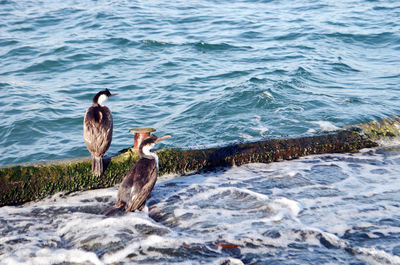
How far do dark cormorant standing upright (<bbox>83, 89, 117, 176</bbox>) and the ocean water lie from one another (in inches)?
15.9

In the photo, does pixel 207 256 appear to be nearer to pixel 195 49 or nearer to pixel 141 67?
pixel 141 67

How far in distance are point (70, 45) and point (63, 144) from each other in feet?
23.2

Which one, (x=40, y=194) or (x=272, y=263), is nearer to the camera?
(x=272, y=263)

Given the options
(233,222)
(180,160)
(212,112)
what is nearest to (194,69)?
(212,112)

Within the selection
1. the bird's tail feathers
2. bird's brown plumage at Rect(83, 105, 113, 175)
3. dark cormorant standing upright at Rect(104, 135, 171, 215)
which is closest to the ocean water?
dark cormorant standing upright at Rect(104, 135, 171, 215)

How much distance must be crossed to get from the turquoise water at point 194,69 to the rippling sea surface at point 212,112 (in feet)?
0.19

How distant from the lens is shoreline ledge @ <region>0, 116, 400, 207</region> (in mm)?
6234

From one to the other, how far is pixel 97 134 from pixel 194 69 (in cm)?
836

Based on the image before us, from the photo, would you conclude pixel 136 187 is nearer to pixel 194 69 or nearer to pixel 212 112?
pixel 212 112

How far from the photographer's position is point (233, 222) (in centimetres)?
568

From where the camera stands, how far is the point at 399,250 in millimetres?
4988

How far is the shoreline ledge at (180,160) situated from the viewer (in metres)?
6.23

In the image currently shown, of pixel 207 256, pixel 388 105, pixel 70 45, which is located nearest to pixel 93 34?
pixel 70 45

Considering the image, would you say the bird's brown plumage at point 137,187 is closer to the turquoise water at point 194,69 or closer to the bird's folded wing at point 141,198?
the bird's folded wing at point 141,198
